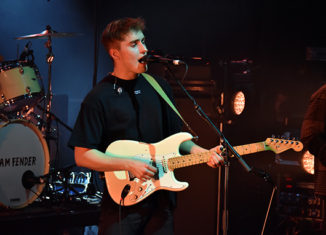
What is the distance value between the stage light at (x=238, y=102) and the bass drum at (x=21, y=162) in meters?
2.25

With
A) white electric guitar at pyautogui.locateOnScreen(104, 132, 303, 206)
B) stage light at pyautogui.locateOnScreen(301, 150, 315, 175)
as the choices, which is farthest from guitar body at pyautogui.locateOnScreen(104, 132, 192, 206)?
stage light at pyautogui.locateOnScreen(301, 150, 315, 175)

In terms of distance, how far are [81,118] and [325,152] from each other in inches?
Answer: 73.2

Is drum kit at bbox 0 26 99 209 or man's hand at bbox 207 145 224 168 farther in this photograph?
drum kit at bbox 0 26 99 209

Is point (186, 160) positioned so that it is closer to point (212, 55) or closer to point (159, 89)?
point (159, 89)

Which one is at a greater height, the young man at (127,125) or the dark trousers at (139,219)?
the young man at (127,125)

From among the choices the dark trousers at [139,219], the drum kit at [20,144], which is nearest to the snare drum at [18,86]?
the drum kit at [20,144]

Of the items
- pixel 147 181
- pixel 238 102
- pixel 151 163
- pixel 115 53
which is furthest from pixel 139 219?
pixel 238 102

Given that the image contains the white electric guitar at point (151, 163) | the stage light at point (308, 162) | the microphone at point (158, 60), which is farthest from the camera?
the stage light at point (308, 162)

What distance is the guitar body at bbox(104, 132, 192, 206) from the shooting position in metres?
3.03

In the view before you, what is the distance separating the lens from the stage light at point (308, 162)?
19.4 ft

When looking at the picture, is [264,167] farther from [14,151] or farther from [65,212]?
[14,151]

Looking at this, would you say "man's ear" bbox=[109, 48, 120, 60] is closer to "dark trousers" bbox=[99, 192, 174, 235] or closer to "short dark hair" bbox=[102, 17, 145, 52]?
"short dark hair" bbox=[102, 17, 145, 52]

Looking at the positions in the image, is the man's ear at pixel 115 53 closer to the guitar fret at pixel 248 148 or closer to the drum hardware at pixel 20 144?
the guitar fret at pixel 248 148

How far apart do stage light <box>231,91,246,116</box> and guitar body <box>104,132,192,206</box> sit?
185 cm
